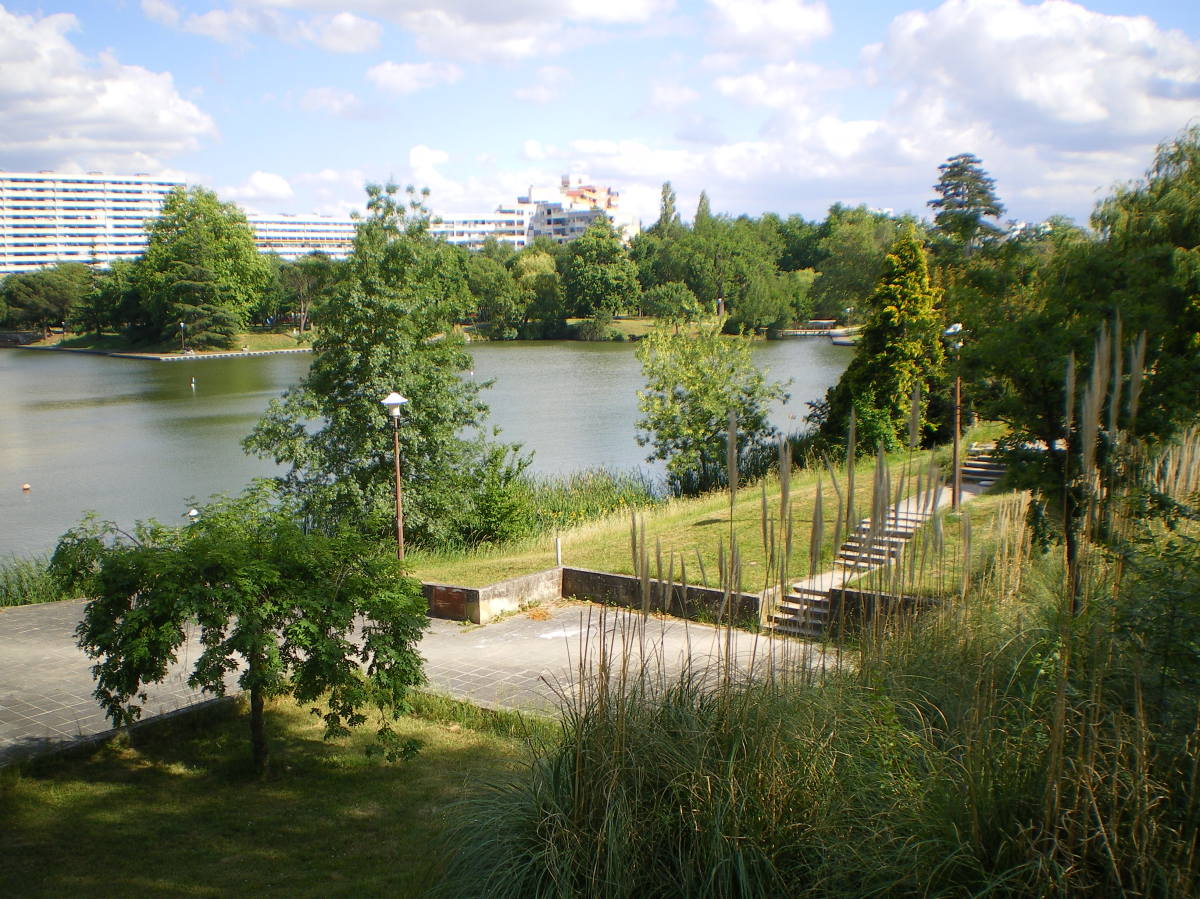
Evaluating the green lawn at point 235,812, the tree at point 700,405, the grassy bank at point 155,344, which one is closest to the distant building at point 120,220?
the grassy bank at point 155,344

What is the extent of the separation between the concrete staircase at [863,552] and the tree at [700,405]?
20.2 ft

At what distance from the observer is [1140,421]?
644 cm

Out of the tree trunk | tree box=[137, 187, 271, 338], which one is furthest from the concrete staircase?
tree box=[137, 187, 271, 338]

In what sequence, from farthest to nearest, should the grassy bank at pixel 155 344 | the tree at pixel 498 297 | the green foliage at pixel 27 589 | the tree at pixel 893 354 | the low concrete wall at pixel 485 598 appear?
the tree at pixel 498 297 → the grassy bank at pixel 155 344 → the tree at pixel 893 354 → the green foliage at pixel 27 589 → the low concrete wall at pixel 485 598

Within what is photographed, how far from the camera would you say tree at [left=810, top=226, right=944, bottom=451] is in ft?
69.0

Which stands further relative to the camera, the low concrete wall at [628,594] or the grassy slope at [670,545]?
the grassy slope at [670,545]

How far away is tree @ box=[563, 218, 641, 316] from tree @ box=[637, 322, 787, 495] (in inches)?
1610

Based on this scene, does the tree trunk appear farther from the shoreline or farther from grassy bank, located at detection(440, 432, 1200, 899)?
the shoreline

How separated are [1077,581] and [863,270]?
4107 centimetres

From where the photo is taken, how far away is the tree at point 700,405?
2288 centimetres

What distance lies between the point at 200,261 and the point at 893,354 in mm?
53311

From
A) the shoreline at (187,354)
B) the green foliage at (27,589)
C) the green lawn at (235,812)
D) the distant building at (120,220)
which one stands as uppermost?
the distant building at (120,220)

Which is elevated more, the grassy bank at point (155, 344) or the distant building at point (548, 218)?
the distant building at point (548, 218)

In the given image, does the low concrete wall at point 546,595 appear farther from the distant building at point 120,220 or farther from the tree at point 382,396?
the distant building at point 120,220
